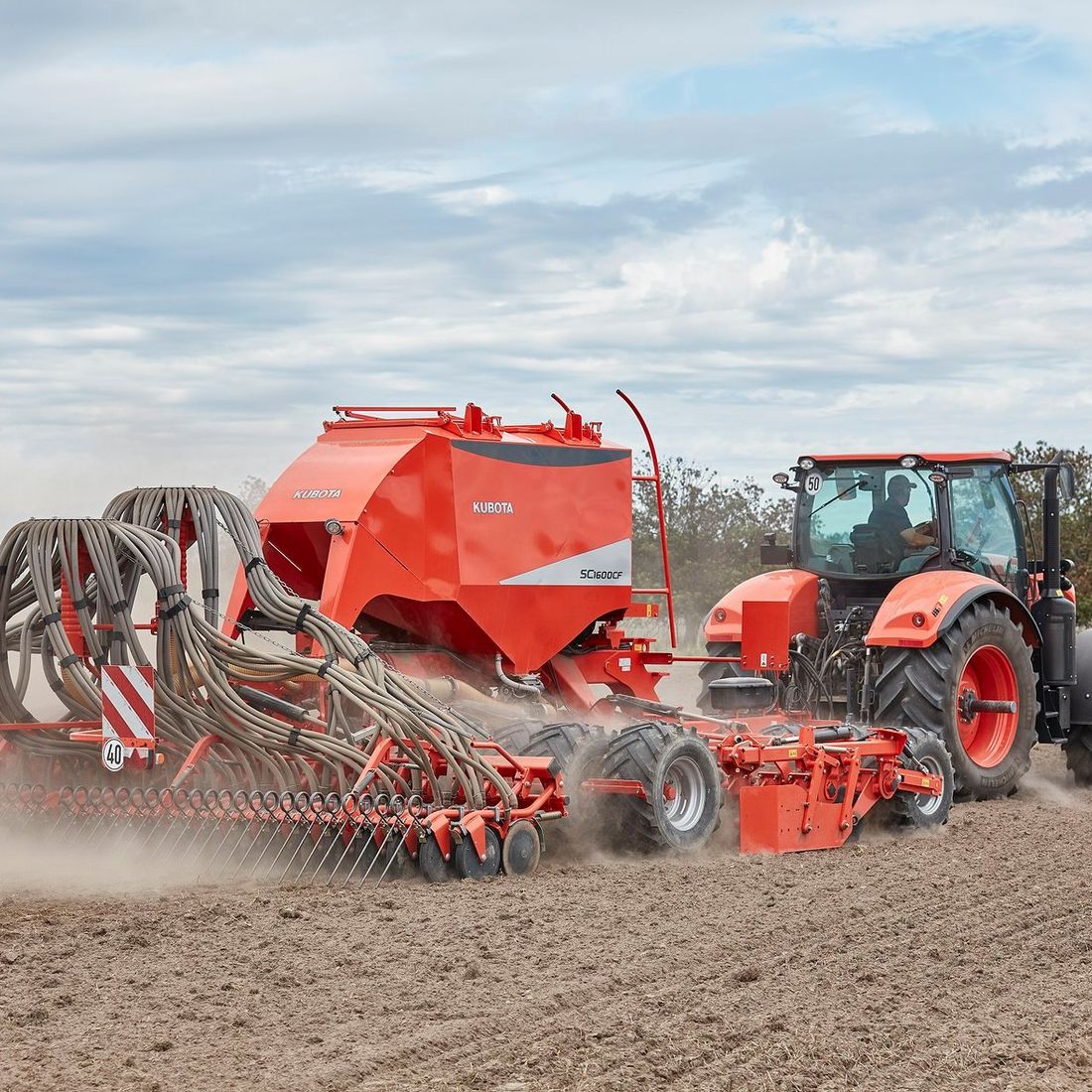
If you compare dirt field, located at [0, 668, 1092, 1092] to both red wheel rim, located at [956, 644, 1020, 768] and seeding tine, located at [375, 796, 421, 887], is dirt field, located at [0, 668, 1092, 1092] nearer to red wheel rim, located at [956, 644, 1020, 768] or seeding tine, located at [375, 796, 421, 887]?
seeding tine, located at [375, 796, 421, 887]

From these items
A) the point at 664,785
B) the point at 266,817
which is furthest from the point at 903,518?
the point at 266,817

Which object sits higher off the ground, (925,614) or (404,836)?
(925,614)

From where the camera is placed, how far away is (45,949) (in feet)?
17.2

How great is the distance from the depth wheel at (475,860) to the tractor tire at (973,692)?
3.37 meters

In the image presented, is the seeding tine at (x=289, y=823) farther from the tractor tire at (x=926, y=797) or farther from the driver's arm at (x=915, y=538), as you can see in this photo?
the driver's arm at (x=915, y=538)

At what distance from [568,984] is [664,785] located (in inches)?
97.6

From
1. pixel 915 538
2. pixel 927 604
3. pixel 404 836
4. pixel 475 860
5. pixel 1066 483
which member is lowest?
pixel 475 860

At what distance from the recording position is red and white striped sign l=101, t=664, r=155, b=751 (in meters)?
6.93

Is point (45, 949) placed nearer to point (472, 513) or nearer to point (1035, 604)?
point (472, 513)

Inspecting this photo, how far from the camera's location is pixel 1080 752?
34.7 feet

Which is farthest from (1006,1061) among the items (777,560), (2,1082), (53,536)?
(777,560)

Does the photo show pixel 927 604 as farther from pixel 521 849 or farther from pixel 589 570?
pixel 521 849

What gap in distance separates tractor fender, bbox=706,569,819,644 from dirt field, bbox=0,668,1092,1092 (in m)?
3.07

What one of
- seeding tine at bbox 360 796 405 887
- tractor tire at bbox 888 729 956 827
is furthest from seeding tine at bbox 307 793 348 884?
tractor tire at bbox 888 729 956 827
